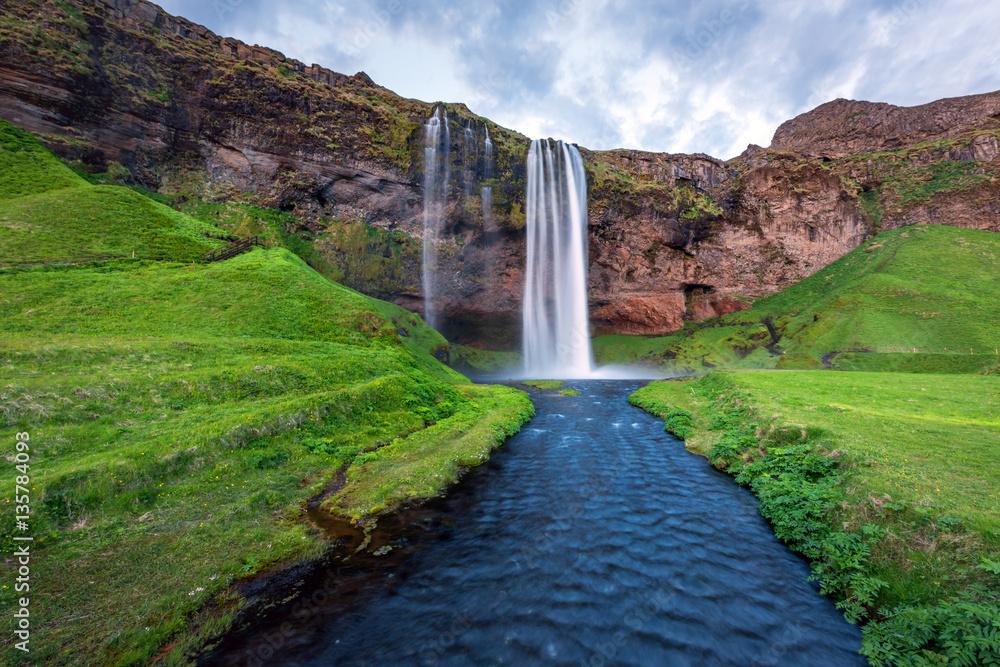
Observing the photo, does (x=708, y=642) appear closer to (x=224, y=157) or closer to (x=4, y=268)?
(x=4, y=268)

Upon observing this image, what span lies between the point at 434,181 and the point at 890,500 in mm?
55416

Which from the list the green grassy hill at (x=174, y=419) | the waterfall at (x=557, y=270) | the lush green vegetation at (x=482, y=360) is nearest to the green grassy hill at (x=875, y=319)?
the waterfall at (x=557, y=270)

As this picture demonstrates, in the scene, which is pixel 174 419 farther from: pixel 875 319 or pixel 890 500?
pixel 875 319

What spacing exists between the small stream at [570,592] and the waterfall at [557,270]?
46.6 metres

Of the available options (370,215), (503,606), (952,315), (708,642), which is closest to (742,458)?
(708,642)

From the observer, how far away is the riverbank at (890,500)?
19.9 feet

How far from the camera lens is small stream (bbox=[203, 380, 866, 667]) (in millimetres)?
6477

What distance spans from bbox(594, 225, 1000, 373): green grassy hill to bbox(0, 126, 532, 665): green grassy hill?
153 feet

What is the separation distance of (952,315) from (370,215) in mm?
77930

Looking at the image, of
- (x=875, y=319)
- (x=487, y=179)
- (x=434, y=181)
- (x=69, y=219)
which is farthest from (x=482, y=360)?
(x=875, y=319)

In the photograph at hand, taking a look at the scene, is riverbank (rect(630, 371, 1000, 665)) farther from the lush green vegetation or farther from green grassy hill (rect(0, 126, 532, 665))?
the lush green vegetation

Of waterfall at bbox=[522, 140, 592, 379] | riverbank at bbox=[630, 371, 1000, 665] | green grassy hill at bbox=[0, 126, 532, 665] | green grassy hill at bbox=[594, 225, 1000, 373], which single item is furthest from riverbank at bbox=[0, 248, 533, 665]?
green grassy hill at bbox=[594, 225, 1000, 373]

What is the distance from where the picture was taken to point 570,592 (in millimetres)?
8078

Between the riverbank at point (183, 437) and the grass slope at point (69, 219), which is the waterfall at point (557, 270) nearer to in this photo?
the riverbank at point (183, 437)
